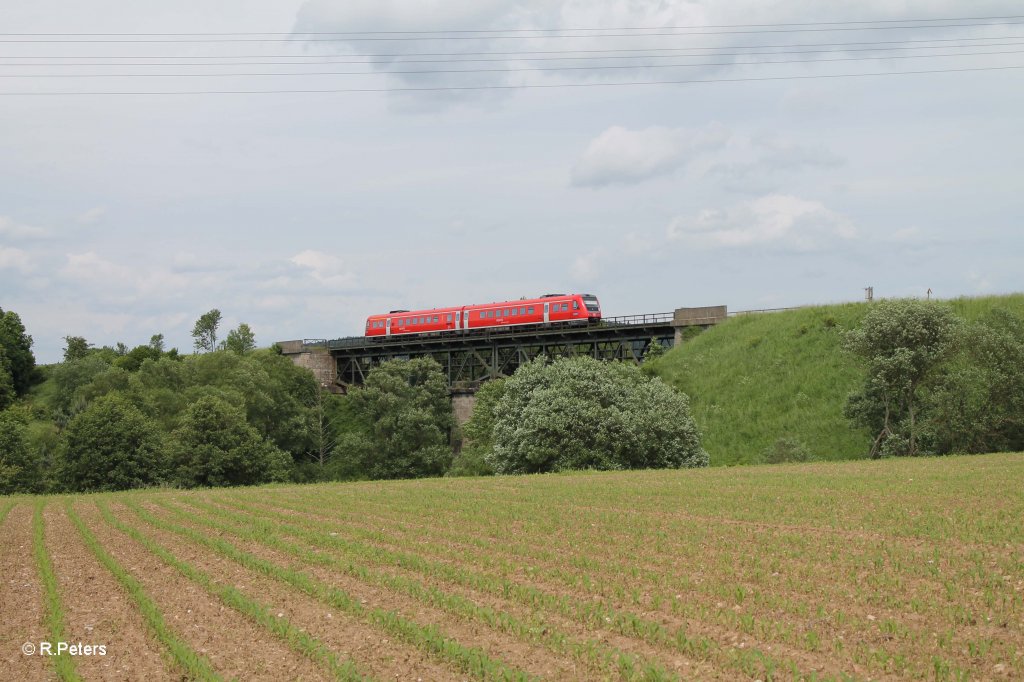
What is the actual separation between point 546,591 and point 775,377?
56186 millimetres

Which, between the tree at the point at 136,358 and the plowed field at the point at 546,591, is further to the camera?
the tree at the point at 136,358

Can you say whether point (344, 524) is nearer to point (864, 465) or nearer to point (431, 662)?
point (431, 662)

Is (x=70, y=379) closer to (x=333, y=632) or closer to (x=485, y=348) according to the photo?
(x=485, y=348)

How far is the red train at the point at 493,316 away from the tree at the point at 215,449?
25498 millimetres

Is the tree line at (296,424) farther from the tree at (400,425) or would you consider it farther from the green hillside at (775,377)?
the green hillside at (775,377)

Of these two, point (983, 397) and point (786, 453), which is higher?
point (983, 397)

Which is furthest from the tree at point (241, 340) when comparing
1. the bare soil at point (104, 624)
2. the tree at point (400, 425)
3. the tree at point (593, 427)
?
the bare soil at point (104, 624)

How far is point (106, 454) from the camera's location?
6412 centimetres

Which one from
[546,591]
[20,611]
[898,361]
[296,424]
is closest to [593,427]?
[898,361]

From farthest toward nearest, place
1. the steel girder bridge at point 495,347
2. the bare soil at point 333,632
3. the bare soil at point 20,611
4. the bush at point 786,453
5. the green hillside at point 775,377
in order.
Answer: the steel girder bridge at point 495,347 → the green hillside at point 775,377 → the bush at point 786,453 → the bare soil at point 20,611 → the bare soil at point 333,632

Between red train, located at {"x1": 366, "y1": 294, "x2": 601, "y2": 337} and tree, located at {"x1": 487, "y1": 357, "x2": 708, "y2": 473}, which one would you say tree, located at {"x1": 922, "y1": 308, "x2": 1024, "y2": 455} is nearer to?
tree, located at {"x1": 487, "y1": 357, "x2": 708, "y2": 473}

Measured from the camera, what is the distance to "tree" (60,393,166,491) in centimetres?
6375

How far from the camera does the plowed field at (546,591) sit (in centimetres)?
1311

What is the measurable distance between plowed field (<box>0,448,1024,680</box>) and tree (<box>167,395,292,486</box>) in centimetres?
3525
